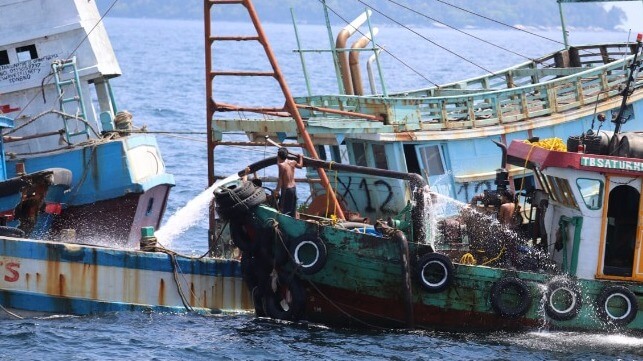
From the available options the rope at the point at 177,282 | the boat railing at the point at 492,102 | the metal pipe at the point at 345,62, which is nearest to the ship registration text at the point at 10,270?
the rope at the point at 177,282

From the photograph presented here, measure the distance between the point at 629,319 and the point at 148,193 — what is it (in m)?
9.57

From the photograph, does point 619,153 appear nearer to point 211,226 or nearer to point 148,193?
point 211,226

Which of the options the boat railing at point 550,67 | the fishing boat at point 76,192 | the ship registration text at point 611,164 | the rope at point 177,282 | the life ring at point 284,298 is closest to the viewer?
the ship registration text at point 611,164

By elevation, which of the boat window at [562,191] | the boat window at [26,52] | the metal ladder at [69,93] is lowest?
the boat window at [562,191]

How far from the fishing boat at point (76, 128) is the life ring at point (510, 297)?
754 cm

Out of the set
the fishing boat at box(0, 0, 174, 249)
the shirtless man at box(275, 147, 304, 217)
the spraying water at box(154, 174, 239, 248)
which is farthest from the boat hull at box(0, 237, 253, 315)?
the fishing boat at box(0, 0, 174, 249)

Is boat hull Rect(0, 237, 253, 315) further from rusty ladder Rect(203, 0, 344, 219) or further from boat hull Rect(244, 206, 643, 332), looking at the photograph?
rusty ladder Rect(203, 0, 344, 219)

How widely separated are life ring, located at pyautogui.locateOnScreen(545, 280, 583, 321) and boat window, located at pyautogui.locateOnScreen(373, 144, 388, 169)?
5747mm

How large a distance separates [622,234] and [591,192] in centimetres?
83

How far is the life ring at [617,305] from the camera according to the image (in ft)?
64.1

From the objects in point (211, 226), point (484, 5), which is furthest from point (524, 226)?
point (484, 5)

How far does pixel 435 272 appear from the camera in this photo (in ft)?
64.3

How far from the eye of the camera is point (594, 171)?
63.7 feet

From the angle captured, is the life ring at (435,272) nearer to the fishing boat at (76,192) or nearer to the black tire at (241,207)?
the black tire at (241,207)
